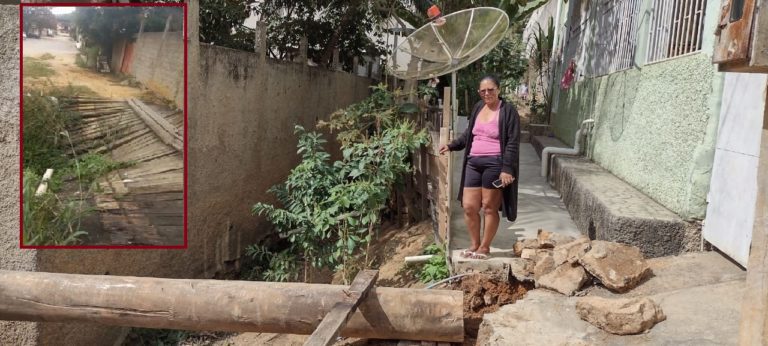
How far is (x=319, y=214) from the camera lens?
490 cm

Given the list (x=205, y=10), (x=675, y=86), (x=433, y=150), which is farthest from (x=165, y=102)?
(x=205, y=10)

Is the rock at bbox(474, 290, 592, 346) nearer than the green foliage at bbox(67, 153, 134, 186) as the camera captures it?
No

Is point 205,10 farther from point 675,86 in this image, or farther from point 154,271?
point 675,86

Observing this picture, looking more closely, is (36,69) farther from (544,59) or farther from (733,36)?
(544,59)

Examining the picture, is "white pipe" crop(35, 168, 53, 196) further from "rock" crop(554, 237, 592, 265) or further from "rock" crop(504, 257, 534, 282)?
"rock" crop(554, 237, 592, 265)

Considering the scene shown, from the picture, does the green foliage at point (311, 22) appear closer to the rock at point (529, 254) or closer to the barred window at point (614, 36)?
the barred window at point (614, 36)

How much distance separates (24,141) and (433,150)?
307cm

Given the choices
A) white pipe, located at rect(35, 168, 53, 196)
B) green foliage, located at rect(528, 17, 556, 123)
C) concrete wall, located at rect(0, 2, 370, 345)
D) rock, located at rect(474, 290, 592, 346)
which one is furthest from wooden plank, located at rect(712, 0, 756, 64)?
green foliage, located at rect(528, 17, 556, 123)

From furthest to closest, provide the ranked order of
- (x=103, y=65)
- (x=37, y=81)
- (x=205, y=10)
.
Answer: (x=205, y=10), (x=37, y=81), (x=103, y=65)

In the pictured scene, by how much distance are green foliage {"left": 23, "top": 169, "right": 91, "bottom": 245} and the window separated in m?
3.88

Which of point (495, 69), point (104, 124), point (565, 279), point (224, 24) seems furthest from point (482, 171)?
point (495, 69)

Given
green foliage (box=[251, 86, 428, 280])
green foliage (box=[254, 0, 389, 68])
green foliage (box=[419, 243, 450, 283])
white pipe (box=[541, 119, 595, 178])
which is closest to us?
green foliage (box=[419, 243, 450, 283])

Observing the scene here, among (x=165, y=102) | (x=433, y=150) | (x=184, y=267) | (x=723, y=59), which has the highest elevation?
(x=723, y=59)

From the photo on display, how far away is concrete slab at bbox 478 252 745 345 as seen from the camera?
2857 mm
